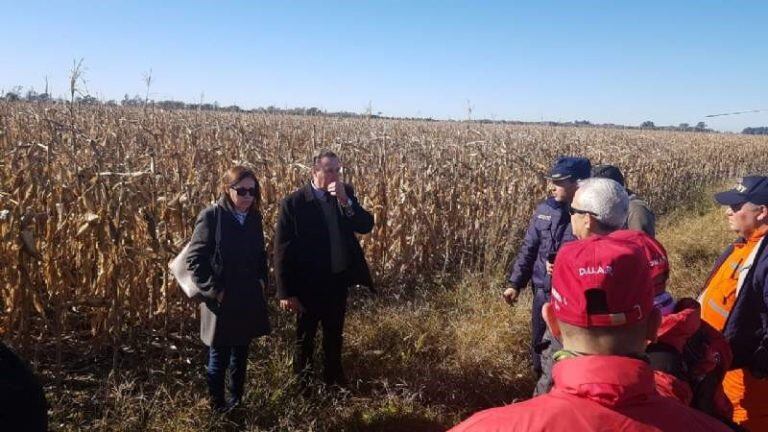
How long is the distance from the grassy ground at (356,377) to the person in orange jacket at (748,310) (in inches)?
75.8

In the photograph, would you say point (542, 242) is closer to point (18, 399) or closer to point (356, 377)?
point (356, 377)

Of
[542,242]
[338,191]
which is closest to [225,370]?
[338,191]

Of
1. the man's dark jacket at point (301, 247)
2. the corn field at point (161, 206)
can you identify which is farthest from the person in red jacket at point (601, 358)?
the corn field at point (161, 206)

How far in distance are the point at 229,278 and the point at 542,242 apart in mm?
2344

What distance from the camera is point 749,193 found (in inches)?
131

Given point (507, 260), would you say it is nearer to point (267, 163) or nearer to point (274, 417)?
point (267, 163)

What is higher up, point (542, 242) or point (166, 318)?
point (542, 242)

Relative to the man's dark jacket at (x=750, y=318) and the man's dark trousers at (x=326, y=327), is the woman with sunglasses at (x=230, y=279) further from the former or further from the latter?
the man's dark jacket at (x=750, y=318)

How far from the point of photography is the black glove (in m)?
2.98

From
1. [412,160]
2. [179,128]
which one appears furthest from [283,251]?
[179,128]

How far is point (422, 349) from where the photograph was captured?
17.1ft

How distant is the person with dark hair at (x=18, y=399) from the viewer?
63.8 inches

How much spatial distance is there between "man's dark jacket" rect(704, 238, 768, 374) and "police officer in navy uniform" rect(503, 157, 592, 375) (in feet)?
3.89

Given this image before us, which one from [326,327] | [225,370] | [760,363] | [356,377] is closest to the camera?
[760,363]
